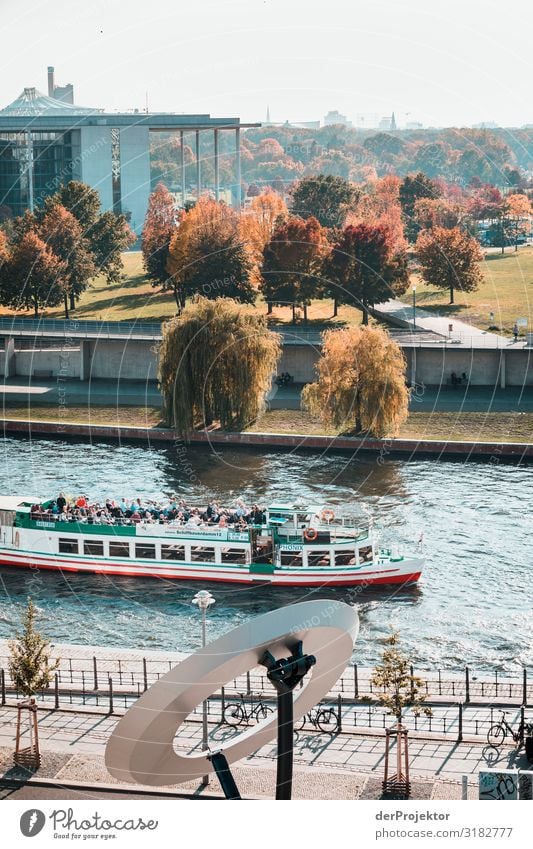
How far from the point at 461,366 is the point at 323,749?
32193mm

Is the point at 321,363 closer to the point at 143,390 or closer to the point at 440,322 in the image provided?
the point at 143,390

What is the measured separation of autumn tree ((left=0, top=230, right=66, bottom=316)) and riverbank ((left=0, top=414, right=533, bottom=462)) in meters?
14.3

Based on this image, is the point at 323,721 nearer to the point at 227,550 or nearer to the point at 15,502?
the point at 227,550

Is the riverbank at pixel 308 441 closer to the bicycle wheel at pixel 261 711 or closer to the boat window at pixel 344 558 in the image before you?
the boat window at pixel 344 558

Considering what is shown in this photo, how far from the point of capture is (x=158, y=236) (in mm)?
66125

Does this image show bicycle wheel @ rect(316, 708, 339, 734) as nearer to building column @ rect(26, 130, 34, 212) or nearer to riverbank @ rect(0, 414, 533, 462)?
riverbank @ rect(0, 414, 533, 462)

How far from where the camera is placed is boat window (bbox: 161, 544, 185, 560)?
34125mm

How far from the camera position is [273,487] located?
39.5 m

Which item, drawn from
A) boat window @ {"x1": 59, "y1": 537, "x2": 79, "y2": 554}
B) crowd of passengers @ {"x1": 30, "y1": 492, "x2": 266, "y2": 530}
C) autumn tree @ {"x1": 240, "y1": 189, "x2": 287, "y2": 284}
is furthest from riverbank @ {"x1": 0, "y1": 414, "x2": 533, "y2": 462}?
autumn tree @ {"x1": 240, "y1": 189, "x2": 287, "y2": 284}

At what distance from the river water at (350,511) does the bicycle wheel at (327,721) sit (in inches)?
204

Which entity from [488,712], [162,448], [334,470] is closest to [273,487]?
[334,470]

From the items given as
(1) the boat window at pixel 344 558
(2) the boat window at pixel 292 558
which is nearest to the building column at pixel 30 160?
(2) the boat window at pixel 292 558

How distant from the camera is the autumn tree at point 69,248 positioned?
62.5 m

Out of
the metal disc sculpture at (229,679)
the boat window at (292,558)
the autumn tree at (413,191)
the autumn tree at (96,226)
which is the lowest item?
the boat window at (292,558)
